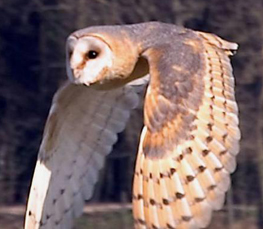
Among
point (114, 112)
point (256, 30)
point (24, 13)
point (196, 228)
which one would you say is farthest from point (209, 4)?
point (196, 228)

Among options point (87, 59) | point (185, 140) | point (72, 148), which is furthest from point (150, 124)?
point (72, 148)

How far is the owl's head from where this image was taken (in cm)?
513

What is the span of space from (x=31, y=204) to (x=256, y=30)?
583 centimetres

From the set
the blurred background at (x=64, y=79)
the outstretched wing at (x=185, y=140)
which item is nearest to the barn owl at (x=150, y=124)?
the outstretched wing at (x=185, y=140)

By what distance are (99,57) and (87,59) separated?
7 centimetres

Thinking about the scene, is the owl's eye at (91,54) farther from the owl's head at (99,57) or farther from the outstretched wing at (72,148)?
the outstretched wing at (72,148)

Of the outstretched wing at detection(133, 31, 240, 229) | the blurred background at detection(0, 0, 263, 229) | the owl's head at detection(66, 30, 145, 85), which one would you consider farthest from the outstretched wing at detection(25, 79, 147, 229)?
the blurred background at detection(0, 0, 263, 229)

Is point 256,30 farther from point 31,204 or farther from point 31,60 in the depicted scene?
point 31,204

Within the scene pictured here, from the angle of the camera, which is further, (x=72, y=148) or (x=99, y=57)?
(x=72, y=148)

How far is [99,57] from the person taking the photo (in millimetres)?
5199

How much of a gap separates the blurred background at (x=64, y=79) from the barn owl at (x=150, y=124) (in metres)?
4.63

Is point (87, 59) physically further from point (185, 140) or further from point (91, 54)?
point (185, 140)

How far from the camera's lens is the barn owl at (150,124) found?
464 centimetres

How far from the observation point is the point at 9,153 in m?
12.6
